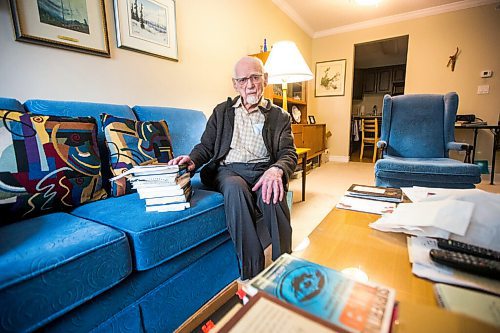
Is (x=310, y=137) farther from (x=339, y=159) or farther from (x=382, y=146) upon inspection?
(x=382, y=146)

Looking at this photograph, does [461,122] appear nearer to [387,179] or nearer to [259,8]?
[387,179]

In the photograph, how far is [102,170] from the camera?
3.59 ft

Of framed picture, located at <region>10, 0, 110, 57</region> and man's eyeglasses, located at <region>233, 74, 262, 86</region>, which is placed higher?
framed picture, located at <region>10, 0, 110, 57</region>

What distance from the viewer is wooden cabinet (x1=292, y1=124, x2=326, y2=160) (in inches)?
123

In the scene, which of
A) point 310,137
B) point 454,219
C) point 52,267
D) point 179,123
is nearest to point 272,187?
point 454,219

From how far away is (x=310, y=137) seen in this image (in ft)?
11.5

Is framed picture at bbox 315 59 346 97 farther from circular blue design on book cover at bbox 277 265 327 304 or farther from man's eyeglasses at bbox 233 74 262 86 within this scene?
circular blue design on book cover at bbox 277 265 327 304

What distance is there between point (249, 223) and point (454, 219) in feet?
2.16

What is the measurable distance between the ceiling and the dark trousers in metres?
A: 3.08

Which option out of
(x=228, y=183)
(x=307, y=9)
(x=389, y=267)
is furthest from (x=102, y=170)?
(x=307, y=9)

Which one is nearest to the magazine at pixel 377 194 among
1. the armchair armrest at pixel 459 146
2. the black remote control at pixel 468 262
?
the black remote control at pixel 468 262

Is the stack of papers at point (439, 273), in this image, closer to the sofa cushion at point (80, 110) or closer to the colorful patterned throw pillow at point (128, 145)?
the colorful patterned throw pillow at point (128, 145)

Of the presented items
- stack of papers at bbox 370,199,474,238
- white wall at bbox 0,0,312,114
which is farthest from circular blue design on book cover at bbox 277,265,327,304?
white wall at bbox 0,0,312,114

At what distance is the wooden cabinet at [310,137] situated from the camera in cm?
313
